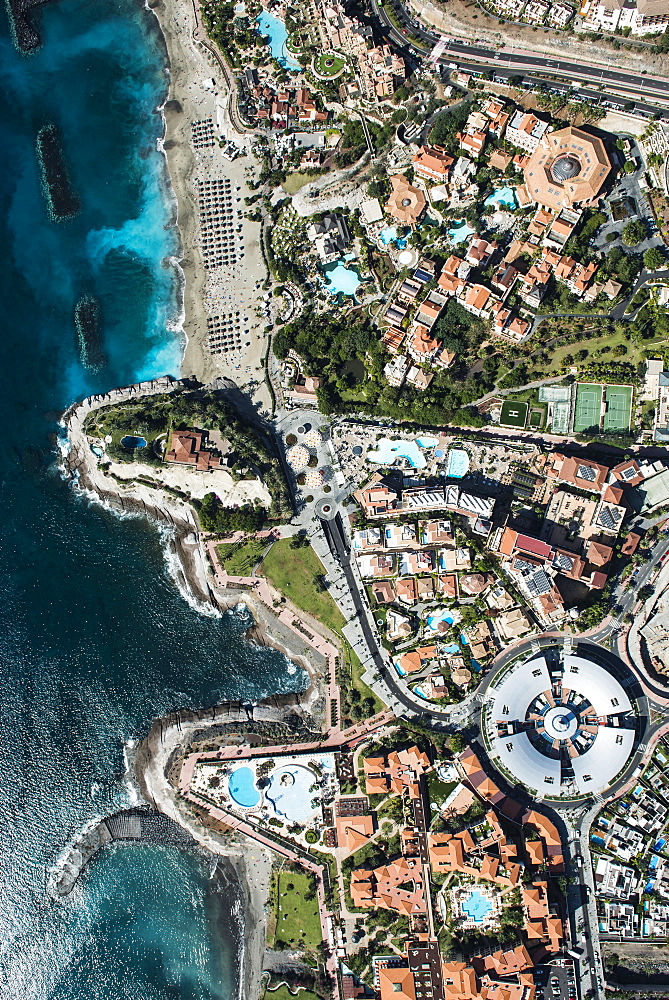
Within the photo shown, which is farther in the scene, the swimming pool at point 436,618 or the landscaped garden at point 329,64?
the landscaped garden at point 329,64

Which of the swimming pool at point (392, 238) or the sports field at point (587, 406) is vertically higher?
the swimming pool at point (392, 238)

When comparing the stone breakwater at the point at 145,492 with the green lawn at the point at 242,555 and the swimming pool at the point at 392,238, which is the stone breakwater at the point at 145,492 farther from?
the swimming pool at the point at 392,238

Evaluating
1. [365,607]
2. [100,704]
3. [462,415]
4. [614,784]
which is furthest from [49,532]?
[614,784]

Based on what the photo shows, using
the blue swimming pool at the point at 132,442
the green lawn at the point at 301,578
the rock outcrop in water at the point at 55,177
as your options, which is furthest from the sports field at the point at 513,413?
the rock outcrop in water at the point at 55,177

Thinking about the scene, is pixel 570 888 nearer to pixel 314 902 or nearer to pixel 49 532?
pixel 314 902

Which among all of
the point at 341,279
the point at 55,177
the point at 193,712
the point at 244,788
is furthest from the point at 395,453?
the point at 55,177

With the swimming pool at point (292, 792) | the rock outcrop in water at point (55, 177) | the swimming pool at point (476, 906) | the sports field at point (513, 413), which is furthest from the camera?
the rock outcrop in water at point (55, 177)
